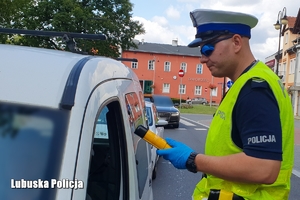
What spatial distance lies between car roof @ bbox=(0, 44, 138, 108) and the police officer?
600mm

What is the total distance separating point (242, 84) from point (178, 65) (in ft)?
215

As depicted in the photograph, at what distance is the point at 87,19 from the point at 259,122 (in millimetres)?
24359

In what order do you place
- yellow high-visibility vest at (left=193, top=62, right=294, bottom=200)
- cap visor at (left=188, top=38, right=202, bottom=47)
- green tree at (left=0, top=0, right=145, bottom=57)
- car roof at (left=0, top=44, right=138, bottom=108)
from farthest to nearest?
green tree at (left=0, top=0, right=145, bottom=57), cap visor at (left=188, top=38, right=202, bottom=47), yellow high-visibility vest at (left=193, top=62, right=294, bottom=200), car roof at (left=0, top=44, right=138, bottom=108)

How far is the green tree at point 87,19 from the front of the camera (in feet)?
87.6

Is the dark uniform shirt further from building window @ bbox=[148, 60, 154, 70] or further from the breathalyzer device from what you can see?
building window @ bbox=[148, 60, 154, 70]

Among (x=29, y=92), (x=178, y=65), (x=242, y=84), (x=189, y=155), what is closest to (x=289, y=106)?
(x=242, y=84)

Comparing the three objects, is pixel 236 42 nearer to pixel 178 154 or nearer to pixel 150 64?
pixel 178 154

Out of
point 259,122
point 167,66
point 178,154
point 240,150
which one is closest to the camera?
point 259,122

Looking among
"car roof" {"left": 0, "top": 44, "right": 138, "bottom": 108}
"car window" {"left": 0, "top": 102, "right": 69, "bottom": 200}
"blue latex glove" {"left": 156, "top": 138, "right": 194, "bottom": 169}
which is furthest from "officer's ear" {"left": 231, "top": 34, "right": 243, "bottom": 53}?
"car window" {"left": 0, "top": 102, "right": 69, "bottom": 200}

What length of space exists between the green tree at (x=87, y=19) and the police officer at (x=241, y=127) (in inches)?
885

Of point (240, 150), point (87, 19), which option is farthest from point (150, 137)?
point (87, 19)

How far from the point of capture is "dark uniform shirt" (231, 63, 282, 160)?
1619 millimetres

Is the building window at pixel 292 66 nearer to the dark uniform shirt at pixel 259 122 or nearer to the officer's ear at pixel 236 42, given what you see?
the officer's ear at pixel 236 42

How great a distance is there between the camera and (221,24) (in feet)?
6.39
